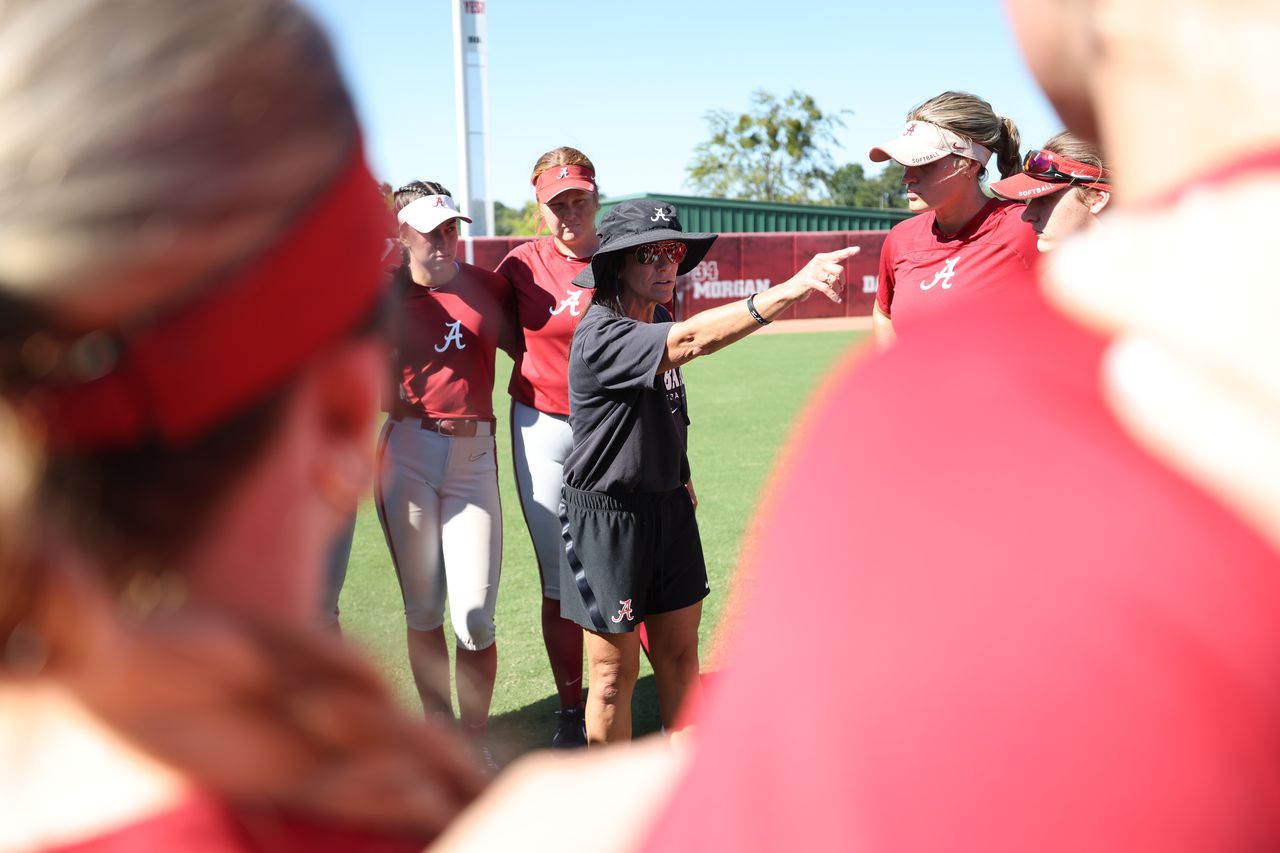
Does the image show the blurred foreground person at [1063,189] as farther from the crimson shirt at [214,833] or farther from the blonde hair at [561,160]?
the crimson shirt at [214,833]

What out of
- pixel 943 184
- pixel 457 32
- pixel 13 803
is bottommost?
pixel 457 32

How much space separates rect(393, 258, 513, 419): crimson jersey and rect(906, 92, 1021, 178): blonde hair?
2.36 metres

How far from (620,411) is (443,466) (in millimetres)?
1039

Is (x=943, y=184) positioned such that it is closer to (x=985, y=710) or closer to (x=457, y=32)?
(x=985, y=710)

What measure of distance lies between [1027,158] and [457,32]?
20.1 meters

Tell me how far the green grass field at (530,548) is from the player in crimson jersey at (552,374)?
0.25 meters

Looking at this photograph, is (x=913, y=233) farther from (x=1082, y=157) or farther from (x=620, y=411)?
(x=620, y=411)

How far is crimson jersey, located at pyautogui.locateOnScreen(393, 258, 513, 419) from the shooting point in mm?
4617

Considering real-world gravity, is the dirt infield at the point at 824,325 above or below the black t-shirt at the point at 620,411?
below

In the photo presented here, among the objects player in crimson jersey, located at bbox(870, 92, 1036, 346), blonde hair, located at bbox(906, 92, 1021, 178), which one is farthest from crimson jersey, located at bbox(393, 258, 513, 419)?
blonde hair, located at bbox(906, 92, 1021, 178)

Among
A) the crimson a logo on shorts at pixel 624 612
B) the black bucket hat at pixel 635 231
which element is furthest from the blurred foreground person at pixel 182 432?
the black bucket hat at pixel 635 231

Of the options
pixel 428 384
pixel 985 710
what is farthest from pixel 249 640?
pixel 428 384

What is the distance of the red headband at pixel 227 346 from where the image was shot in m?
0.65

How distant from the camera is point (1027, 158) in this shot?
4750mm
